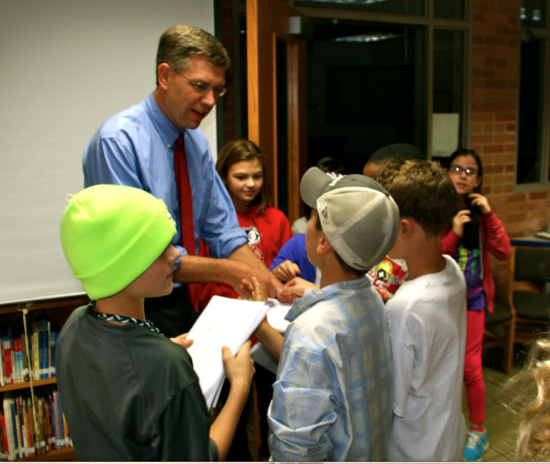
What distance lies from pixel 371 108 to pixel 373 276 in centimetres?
256

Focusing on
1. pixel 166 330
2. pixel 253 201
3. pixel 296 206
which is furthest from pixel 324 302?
pixel 296 206

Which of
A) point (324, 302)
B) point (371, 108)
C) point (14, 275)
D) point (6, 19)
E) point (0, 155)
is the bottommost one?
point (14, 275)

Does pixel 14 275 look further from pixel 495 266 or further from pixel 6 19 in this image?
pixel 495 266

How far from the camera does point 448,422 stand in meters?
1.30

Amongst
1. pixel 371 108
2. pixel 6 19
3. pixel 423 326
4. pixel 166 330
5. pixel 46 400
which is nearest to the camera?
pixel 423 326

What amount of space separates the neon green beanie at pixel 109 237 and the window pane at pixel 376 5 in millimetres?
3019

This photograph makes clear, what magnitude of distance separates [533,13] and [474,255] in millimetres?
2892

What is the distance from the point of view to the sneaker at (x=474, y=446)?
2.45 m

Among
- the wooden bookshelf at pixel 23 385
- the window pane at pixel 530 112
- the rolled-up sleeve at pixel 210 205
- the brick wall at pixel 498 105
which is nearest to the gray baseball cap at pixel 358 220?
the rolled-up sleeve at pixel 210 205

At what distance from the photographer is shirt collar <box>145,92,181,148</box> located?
1565 millimetres

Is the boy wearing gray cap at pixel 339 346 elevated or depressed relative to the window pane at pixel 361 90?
depressed

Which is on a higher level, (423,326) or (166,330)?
(423,326)

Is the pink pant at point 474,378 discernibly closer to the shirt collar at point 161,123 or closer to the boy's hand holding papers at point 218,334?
the boy's hand holding papers at point 218,334

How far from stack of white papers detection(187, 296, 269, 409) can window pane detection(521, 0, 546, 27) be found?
427 centimetres
